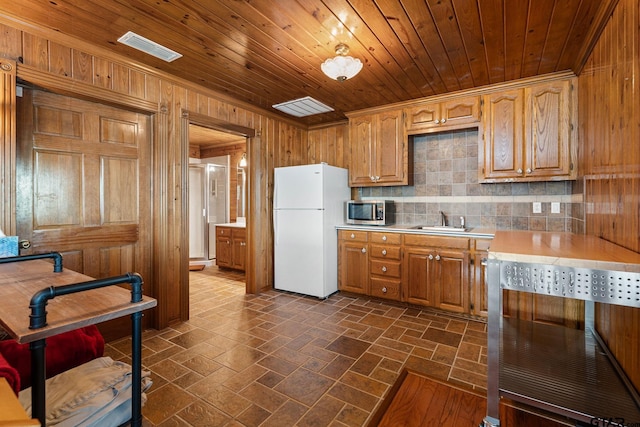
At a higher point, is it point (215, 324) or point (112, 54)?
point (112, 54)

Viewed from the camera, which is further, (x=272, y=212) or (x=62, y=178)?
(x=272, y=212)

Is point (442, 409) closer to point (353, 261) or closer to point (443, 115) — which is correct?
point (353, 261)

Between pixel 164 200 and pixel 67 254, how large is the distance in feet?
2.75

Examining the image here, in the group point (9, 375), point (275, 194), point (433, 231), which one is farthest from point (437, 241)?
point (9, 375)

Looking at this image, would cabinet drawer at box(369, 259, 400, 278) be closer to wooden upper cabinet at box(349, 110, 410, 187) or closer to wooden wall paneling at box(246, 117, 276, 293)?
wooden upper cabinet at box(349, 110, 410, 187)

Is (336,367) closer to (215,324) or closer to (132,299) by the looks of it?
(215,324)

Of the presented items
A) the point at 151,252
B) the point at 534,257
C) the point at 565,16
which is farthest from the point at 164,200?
the point at 565,16

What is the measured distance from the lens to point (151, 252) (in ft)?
9.44

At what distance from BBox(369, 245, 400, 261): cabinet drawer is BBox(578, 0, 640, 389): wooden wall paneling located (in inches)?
66.6

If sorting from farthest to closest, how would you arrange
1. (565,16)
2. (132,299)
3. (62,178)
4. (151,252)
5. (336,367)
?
(151,252)
(62,178)
(336,367)
(565,16)
(132,299)

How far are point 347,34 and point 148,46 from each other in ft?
5.07

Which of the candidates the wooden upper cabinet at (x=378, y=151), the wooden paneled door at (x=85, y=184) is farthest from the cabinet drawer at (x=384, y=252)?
the wooden paneled door at (x=85, y=184)

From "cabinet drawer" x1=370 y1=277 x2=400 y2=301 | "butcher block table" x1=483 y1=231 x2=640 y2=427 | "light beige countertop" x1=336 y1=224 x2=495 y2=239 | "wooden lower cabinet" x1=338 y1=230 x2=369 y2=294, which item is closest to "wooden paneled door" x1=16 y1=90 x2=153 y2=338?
"wooden lower cabinet" x1=338 y1=230 x2=369 y2=294

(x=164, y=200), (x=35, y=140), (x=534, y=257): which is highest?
(x=35, y=140)
